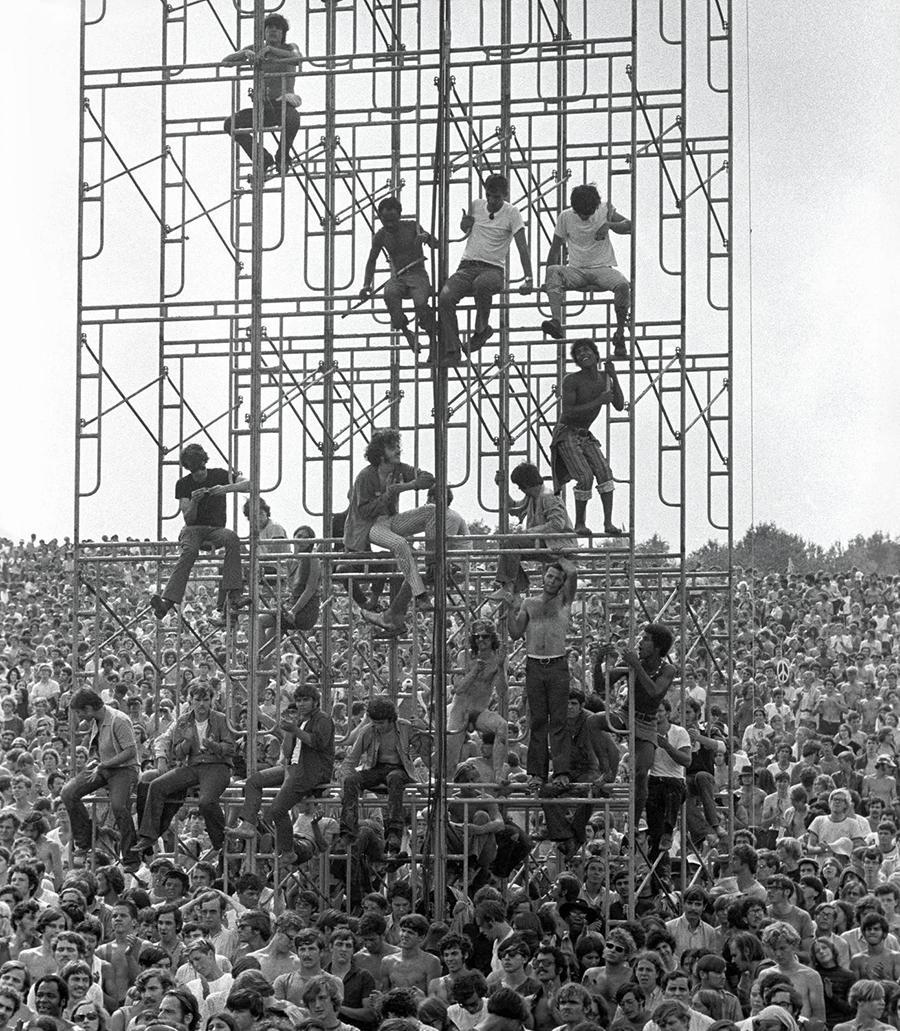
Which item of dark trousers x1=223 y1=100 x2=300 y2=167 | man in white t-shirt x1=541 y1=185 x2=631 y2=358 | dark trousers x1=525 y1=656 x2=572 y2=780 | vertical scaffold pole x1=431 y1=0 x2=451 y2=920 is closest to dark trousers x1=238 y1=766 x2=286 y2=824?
vertical scaffold pole x1=431 y1=0 x2=451 y2=920

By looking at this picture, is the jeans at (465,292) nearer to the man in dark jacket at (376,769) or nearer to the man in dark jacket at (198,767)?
the man in dark jacket at (376,769)

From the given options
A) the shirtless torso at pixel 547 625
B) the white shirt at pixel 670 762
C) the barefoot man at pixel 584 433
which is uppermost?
the barefoot man at pixel 584 433

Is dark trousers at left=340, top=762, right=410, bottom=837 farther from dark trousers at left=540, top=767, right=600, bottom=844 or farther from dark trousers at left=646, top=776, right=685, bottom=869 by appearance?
dark trousers at left=646, top=776, right=685, bottom=869

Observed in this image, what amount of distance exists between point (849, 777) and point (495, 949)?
25.1 ft

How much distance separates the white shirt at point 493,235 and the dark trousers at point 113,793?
15.1ft

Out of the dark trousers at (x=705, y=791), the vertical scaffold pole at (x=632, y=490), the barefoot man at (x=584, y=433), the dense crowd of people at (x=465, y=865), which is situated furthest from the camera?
the dark trousers at (x=705, y=791)

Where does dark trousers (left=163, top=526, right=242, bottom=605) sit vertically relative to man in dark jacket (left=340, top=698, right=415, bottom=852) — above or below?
above

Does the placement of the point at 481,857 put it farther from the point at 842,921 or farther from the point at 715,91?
the point at 715,91

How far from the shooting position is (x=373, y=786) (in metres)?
19.3

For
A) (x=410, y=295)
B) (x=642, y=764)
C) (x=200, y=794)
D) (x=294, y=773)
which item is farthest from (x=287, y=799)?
(x=410, y=295)

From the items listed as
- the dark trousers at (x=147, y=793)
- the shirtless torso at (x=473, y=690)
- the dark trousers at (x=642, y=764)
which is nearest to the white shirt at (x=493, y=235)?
the shirtless torso at (x=473, y=690)

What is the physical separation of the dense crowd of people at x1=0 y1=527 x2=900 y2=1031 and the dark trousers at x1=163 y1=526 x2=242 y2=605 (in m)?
0.80

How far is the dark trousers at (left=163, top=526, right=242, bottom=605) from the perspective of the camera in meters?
20.2

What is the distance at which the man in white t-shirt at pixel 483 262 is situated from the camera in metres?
19.7
